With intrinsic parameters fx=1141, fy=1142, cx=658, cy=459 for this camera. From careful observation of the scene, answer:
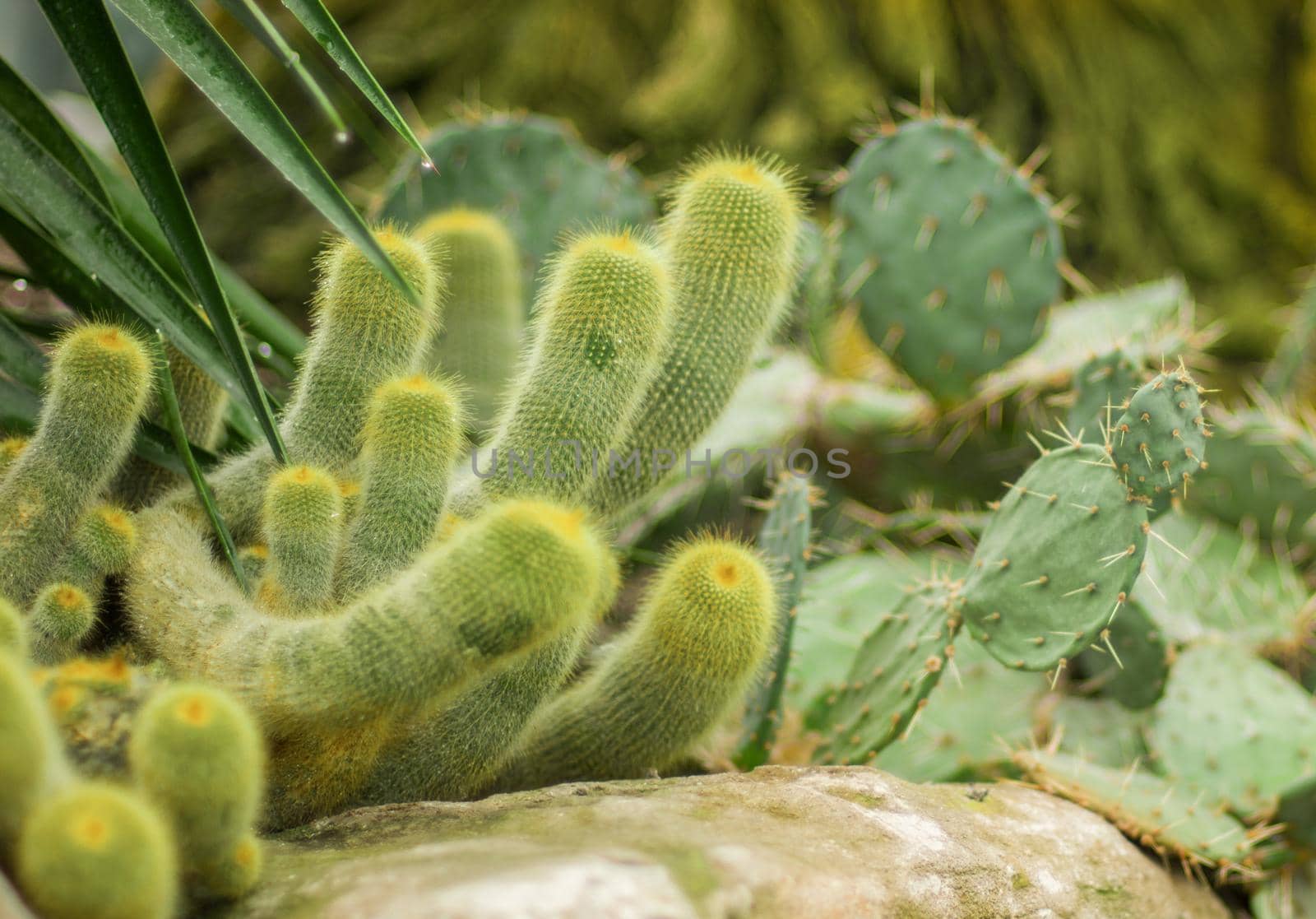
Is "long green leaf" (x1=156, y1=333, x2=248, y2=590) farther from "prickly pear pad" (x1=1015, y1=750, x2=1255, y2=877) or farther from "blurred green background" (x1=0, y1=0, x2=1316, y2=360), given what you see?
"blurred green background" (x1=0, y1=0, x2=1316, y2=360)

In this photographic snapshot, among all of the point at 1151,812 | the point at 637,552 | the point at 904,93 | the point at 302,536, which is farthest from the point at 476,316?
the point at 904,93

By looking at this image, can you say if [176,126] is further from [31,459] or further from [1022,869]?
[1022,869]

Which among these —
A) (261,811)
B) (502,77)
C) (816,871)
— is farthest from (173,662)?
(502,77)

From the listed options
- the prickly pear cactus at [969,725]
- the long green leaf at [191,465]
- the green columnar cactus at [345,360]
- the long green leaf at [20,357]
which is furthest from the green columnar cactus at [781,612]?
the long green leaf at [20,357]

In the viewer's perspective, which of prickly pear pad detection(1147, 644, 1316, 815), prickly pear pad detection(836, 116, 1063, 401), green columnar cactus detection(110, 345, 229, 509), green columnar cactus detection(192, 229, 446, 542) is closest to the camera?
green columnar cactus detection(192, 229, 446, 542)

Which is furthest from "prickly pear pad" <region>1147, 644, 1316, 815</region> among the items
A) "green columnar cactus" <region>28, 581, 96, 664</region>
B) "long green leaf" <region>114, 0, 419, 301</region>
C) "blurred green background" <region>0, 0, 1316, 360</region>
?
"blurred green background" <region>0, 0, 1316, 360</region>

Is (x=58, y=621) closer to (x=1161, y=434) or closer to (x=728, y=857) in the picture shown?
(x=728, y=857)
